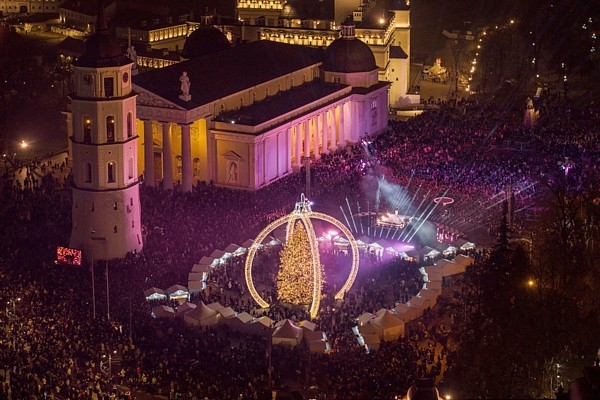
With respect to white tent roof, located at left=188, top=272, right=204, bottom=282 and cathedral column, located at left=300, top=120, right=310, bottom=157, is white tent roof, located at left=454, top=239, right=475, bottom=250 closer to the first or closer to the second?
white tent roof, located at left=188, top=272, right=204, bottom=282

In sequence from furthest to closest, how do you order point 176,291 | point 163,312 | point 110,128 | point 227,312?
point 110,128 < point 176,291 < point 163,312 < point 227,312

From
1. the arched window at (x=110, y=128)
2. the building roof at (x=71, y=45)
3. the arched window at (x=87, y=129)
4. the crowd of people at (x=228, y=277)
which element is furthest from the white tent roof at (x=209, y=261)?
the building roof at (x=71, y=45)

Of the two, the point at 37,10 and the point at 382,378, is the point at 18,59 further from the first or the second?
the point at 382,378

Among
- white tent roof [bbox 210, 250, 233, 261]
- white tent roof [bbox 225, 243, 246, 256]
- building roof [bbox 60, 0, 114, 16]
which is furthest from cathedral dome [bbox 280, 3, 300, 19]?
white tent roof [bbox 210, 250, 233, 261]

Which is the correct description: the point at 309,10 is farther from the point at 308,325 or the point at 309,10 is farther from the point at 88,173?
the point at 308,325

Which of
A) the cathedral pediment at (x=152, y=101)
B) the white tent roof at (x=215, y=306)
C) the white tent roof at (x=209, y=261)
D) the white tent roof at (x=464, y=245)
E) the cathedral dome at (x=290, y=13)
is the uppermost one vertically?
the cathedral dome at (x=290, y=13)

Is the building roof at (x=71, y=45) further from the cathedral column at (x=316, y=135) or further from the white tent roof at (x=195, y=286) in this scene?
the white tent roof at (x=195, y=286)

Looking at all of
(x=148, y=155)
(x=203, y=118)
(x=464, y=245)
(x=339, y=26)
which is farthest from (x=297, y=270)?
(x=339, y=26)
